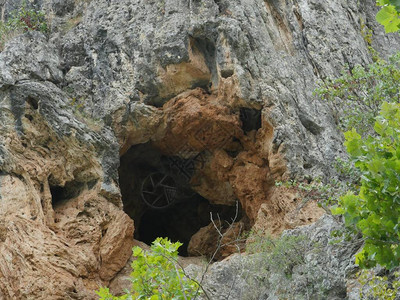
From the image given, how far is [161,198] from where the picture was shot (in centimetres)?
1672

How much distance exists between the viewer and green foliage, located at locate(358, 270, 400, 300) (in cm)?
746

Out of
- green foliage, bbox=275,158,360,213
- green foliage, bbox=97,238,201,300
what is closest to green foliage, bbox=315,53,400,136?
green foliage, bbox=275,158,360,213

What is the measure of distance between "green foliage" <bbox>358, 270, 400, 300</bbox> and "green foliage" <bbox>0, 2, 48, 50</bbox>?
10080 millimetres

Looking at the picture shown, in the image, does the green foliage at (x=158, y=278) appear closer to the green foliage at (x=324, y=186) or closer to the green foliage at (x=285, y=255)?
the green foliage at (x=285, y=255)

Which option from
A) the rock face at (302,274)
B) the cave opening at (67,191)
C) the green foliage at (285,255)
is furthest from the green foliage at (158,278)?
the cave opening at (67,191)

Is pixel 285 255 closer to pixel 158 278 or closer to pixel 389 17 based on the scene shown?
pixel 158 278

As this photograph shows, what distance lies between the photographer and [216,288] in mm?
10117

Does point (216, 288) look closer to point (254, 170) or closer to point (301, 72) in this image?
point (254, 170)

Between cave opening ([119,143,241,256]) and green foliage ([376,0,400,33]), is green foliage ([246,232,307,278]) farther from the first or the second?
cave opening ([119,143,241,256])

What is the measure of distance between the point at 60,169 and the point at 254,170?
392 cm

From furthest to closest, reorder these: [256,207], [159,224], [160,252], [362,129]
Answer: [159,224]
[256,207]
[362,129]
[160,252]

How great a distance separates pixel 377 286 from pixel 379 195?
171cm

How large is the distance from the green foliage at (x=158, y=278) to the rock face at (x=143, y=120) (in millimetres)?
3289

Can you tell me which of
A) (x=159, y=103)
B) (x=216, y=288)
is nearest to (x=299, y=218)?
(x=216, y=288)
